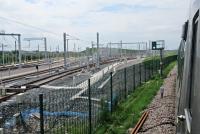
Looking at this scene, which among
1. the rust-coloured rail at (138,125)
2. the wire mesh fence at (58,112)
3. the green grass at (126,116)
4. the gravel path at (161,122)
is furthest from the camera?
the green grass at (126,116)

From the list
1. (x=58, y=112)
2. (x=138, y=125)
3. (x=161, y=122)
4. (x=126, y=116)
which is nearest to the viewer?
(x=58, y=112)

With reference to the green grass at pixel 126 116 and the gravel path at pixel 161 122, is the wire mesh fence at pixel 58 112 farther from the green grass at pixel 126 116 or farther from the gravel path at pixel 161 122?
the gravel path at pixel 161 122

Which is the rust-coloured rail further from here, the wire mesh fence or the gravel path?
the wire mesh fence

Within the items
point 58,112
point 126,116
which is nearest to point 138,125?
point 126,116

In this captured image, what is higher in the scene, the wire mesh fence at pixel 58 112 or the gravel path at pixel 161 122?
the wire mesh fence at pixel 58 112

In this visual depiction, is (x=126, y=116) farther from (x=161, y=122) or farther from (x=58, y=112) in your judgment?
(x=58, y=112)

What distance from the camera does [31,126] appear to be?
24.7 ft

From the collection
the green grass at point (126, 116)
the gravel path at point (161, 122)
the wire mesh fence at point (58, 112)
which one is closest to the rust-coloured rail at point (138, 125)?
the gravel path at point (161, 122)

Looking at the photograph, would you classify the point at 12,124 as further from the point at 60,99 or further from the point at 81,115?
the point at 81,115

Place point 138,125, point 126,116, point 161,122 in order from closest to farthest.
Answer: point 138,125
point 161,122
point 126,116

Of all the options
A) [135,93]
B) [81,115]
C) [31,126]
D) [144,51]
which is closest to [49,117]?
[31,126]

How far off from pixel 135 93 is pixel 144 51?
78829mm

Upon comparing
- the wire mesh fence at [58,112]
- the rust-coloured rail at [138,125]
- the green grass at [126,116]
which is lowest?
the green grass at [126,116]

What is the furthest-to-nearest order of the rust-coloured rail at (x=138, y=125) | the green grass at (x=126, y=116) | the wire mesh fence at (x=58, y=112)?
the green grass at (x=126, y=116), the rust-coloured rail at (x=138, y=125), the wire mesh fence at (x=58, y=112)
